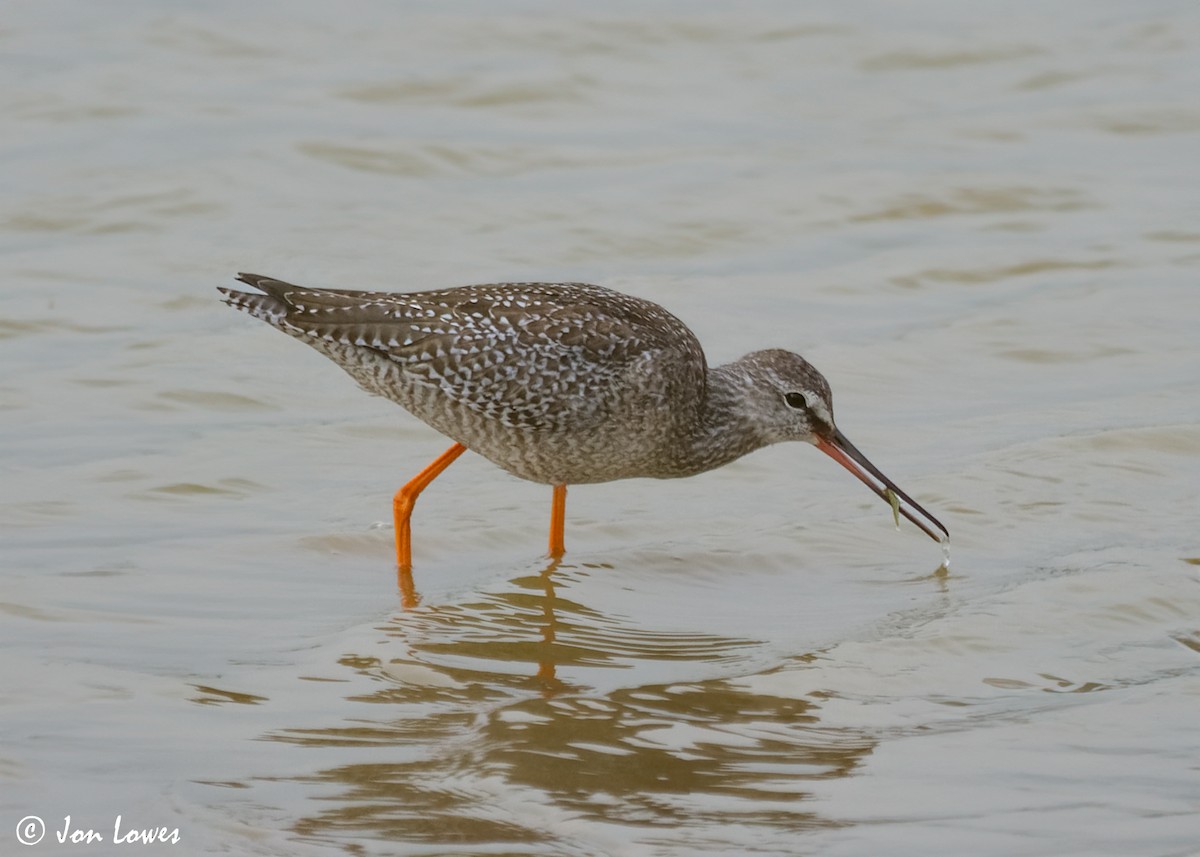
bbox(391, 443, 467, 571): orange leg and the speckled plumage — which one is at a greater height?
the speckled plumage

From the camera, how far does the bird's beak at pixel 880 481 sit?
9852mm

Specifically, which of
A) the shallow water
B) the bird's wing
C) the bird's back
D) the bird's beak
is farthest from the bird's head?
the bird's wing

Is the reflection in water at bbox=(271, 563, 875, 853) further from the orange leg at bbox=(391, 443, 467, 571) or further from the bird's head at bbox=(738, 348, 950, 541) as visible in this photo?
the bird's head at bbox=(738, 348, 950, 541)

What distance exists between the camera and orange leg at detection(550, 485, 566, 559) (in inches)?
380

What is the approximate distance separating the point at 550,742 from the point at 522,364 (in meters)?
2.73

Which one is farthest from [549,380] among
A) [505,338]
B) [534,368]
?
[505,338]

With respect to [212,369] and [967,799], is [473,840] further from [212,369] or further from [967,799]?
[212,369]

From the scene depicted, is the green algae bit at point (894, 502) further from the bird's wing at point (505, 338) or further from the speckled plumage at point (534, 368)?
the bird's wing at point (505, 338)

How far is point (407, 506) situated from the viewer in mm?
9703

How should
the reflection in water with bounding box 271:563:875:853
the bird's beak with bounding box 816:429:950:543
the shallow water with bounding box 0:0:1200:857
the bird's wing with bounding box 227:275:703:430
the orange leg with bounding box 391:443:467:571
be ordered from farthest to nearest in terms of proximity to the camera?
the bird's beak with bounding box 816:429:950:543, the orange leg with bounding box 391:443:467:571, the bird's wing with bounding box 227:275:703:430, the shallow water with bounding box 0:0:1200:857, the reflection in water with bounding box 271:563:875:853

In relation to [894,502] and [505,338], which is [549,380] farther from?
[894,502]

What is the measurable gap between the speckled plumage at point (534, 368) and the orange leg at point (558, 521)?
4.5 inches

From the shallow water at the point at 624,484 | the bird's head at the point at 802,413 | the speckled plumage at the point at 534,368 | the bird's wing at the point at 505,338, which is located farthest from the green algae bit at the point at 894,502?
the bird's wing at the point at 505,338

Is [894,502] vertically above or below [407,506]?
above
